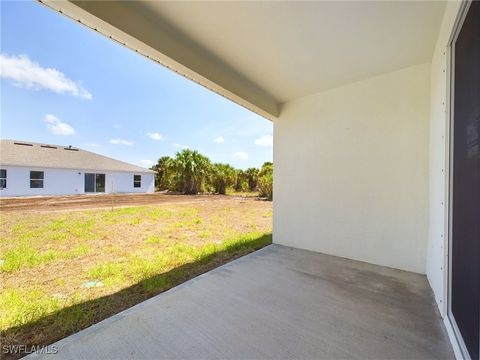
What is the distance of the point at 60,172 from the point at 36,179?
3.67 feet

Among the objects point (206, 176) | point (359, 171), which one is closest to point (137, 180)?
point (206, 176)

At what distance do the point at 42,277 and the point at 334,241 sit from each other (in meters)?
4.03

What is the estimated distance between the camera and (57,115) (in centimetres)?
1020

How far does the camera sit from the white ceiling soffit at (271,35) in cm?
173

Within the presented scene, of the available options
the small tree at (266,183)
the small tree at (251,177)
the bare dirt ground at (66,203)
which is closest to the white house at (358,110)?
the bare dirt ground at (66,203)

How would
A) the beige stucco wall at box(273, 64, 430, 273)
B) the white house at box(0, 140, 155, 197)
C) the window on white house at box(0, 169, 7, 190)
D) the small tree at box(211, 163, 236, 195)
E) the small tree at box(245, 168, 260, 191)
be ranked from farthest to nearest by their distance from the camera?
the small tree at box(245, 168, 260, 191) < the small tree at box(211, 163, 236, 195) < the white house at box(0, 140, 155, 197) < the window on white house at box(0, 169, 7, 190) < the beige stucco wall at box(273, 64, 430, 273)

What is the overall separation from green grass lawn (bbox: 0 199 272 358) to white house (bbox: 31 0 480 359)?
0.70 meters

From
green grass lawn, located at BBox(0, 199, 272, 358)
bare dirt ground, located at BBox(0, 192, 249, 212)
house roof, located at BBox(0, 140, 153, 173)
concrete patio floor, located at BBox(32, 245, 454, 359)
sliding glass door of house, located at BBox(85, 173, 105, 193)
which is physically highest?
house roof, located at BBox(0, 140, 153, 173)

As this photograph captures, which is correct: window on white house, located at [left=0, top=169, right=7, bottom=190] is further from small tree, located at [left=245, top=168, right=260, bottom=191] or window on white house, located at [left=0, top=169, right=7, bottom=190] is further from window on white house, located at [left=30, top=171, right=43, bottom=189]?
small tree, located at [left=245, top=168, right=260, bottom=191]

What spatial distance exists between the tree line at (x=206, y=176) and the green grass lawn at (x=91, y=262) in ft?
29.7

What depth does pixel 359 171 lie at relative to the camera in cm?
306

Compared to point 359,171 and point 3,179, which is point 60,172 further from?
point 359,171

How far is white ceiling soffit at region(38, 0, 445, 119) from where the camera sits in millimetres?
1731

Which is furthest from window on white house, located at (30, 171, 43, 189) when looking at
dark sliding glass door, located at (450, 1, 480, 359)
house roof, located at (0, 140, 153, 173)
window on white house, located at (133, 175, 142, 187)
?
dark sliding glass door, located at (450, 1, 480, 359)
